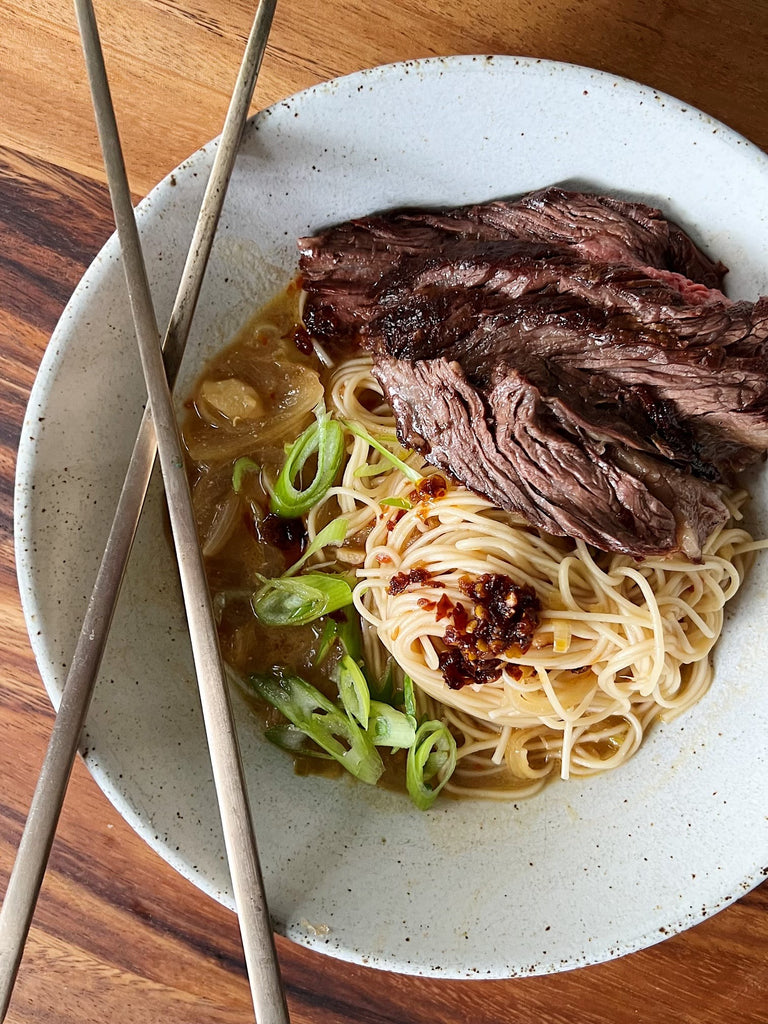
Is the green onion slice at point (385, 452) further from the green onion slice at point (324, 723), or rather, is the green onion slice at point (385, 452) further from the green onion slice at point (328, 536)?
the green onion slice at point (324, 723)

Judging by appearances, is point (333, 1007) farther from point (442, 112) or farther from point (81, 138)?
point (81, 138)

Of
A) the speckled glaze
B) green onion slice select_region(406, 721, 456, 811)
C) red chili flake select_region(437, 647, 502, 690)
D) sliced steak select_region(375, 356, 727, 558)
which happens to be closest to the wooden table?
the speckled glaze

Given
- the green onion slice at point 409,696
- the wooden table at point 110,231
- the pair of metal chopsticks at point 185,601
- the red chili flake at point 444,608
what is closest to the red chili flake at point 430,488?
the red chili flake at point 444,608

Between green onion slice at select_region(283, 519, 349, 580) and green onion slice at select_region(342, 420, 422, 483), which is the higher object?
green onion slice at select_region(342, 420, 422, 483)

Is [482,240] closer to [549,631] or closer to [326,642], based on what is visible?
[549,631]

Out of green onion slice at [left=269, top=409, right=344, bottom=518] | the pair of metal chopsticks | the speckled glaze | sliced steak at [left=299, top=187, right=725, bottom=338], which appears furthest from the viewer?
green onion slice at [left=269, top=409, right=344, bottom=518]

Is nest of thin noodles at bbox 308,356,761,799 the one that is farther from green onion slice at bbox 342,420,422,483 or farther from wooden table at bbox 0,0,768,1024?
wooden table at bbox 0,0,768,1024

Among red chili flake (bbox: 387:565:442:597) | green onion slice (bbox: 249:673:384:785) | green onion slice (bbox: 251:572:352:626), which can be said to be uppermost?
red chili flake (bbox: 387:565:442:597)
